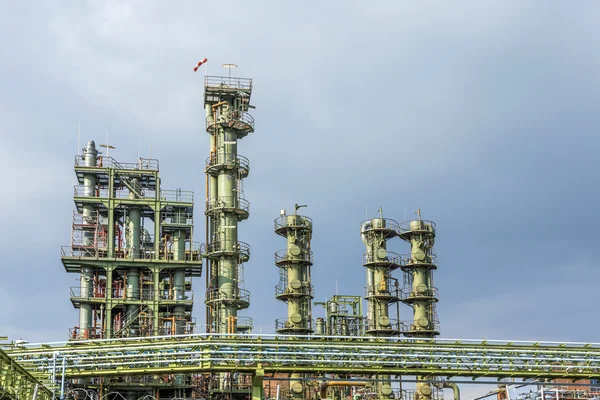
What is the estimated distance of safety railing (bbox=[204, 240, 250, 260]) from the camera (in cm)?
6669

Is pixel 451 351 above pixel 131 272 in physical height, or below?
below

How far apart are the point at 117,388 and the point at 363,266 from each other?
90.7 ft

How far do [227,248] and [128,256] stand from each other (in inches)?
317

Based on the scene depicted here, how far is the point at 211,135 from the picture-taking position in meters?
71.8

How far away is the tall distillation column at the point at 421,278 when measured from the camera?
78.0 m

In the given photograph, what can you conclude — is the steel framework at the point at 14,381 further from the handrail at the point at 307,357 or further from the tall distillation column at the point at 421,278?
the tall distillation column at the point at 421,278

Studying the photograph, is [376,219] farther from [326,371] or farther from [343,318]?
[326,371]

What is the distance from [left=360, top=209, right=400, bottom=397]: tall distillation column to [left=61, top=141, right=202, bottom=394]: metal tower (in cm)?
1685

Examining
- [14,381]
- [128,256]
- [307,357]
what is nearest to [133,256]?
[128,256]

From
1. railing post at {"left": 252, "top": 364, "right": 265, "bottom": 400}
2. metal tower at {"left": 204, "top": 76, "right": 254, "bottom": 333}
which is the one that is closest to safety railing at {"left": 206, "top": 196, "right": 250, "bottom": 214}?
metal tower at {"left": 204, "top": 76, "right": 254, "bottom": 333}

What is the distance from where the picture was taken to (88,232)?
2714 inches

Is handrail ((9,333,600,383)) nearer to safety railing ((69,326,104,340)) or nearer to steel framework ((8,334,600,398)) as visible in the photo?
steel framework ((8,334,600,398))

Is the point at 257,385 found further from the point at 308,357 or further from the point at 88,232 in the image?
the point at 88,232

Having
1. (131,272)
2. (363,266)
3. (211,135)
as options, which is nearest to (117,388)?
(131,272)
